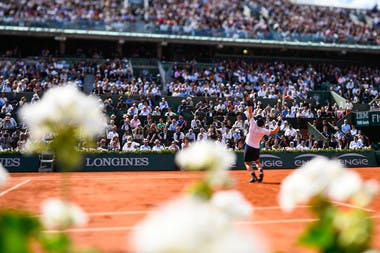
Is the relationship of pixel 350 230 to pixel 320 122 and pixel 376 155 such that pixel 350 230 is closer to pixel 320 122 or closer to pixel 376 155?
pixel 376 155

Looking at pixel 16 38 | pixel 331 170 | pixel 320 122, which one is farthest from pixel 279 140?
pixel 16 38

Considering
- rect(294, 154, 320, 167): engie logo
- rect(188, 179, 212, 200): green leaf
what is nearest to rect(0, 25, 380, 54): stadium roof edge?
rect(294, 154, 320, 167): engie logo

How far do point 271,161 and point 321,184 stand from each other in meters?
17.9

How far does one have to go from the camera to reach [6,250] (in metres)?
1.56

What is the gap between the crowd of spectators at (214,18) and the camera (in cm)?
3238

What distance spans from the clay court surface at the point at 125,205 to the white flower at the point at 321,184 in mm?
1698

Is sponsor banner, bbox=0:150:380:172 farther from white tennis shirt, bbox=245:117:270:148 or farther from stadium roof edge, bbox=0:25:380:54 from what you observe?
stadium roof edge, bbox=0:25:380:54

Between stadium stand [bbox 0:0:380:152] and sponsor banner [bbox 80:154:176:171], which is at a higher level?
stadium stand [bbox 0:0:380:152]

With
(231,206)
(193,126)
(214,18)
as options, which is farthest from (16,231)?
(214,18)

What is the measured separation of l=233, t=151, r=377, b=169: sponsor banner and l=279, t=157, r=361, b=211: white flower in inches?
673

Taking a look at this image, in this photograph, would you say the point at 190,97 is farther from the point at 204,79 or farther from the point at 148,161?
the point at 148,161

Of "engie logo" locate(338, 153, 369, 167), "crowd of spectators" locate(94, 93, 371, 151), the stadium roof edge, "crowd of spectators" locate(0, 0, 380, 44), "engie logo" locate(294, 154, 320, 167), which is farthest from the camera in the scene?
"crowd of spectators" locate(0, 0, 380, 44)

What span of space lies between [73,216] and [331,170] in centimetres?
129

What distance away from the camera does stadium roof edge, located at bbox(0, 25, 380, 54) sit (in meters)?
30.9
